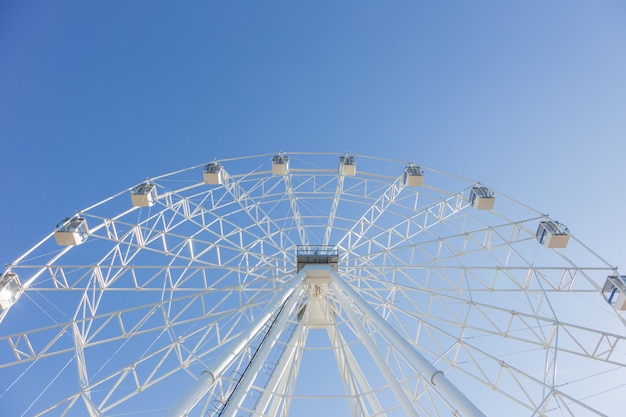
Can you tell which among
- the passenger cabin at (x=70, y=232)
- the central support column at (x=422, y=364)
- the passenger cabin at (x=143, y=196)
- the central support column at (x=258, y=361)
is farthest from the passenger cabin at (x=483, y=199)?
the passenger cabin at (x=70, y=232)

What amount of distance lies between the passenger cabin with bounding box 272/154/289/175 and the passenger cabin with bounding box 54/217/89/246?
944cm

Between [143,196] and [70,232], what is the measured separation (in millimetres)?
3450

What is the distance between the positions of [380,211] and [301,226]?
4.35 meters

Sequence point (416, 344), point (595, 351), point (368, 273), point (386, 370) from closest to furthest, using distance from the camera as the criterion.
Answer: point (386, 370) → point (595, 351) → point (416, 344) → point (368, 273)

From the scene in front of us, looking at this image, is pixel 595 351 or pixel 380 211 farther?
pixel 380 211

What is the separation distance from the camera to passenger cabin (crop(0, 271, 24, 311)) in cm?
1606

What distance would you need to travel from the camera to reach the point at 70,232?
59.3 feet

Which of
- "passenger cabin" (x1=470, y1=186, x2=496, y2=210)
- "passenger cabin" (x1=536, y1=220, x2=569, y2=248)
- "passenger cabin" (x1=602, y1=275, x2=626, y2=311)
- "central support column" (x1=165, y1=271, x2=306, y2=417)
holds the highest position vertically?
"passenger cabin" (x1=470, y1=186, x2=496, y2=210)

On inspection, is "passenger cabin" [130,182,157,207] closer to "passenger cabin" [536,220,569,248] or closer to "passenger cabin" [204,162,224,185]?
"passenger cabin" [204,162,224,185]

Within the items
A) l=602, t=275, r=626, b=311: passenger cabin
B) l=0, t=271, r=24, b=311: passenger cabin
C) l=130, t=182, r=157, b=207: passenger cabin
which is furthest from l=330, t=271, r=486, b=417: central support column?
l=0, t=271, r=24, b=311: passenger cabin

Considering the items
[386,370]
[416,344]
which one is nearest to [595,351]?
Answer: [416,344]

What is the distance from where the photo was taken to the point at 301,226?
2391 cm

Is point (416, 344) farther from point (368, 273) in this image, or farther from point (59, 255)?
point (59, 255)

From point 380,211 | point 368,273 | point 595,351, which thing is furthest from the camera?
point 380,211
